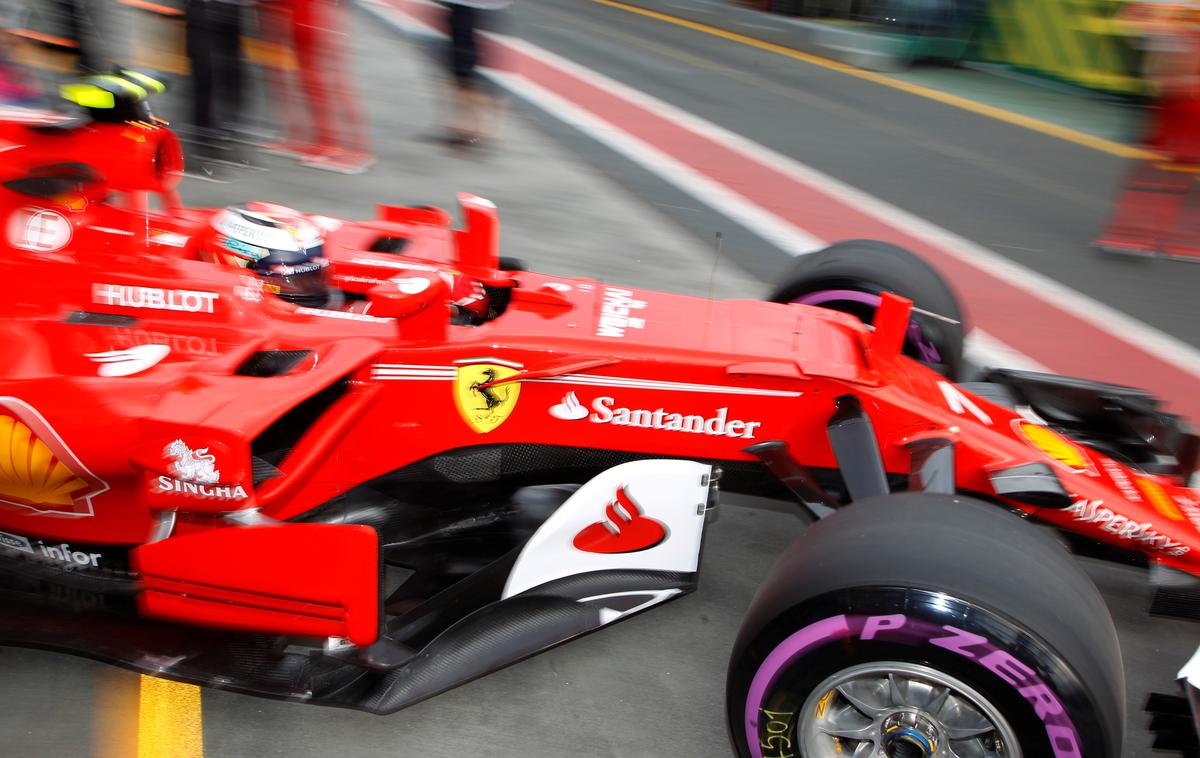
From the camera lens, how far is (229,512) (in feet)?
9.81

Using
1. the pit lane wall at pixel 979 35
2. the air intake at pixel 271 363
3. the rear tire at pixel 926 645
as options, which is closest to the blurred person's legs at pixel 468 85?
the air intake at pixel 271 363

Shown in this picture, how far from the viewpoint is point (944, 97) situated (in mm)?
12477

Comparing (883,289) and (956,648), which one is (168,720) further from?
(883,289)

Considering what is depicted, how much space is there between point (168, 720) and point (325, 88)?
568 centimetres

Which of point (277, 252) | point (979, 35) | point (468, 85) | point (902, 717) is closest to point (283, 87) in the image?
point (468, 85)

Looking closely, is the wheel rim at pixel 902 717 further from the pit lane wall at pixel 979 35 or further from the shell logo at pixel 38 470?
the pit lane wall at pixel 979 35

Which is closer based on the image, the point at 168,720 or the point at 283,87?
the point at 168,720

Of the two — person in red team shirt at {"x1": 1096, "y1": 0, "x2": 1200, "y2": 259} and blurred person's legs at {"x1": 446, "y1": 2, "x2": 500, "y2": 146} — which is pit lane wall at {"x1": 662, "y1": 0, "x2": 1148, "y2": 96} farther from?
blurred person's legs at {"x1": 446, "y1": 2, "x2": 500, "y2": 146}

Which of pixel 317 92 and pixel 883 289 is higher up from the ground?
pixel 883 289

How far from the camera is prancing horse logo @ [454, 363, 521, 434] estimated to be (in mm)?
3227

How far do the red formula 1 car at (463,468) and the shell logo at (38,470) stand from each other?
0.03 feet

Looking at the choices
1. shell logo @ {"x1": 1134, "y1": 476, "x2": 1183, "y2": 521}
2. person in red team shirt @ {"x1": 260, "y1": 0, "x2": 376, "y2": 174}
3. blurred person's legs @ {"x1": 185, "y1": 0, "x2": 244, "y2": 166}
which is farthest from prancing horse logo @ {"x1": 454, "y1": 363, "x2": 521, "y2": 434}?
person in red team shirt @ {"x1": 260, "y1": 0, "x2": 376, "y2": 174}

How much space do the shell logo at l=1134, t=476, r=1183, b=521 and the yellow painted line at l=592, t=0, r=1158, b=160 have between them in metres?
4.96

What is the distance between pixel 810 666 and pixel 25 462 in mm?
2315
